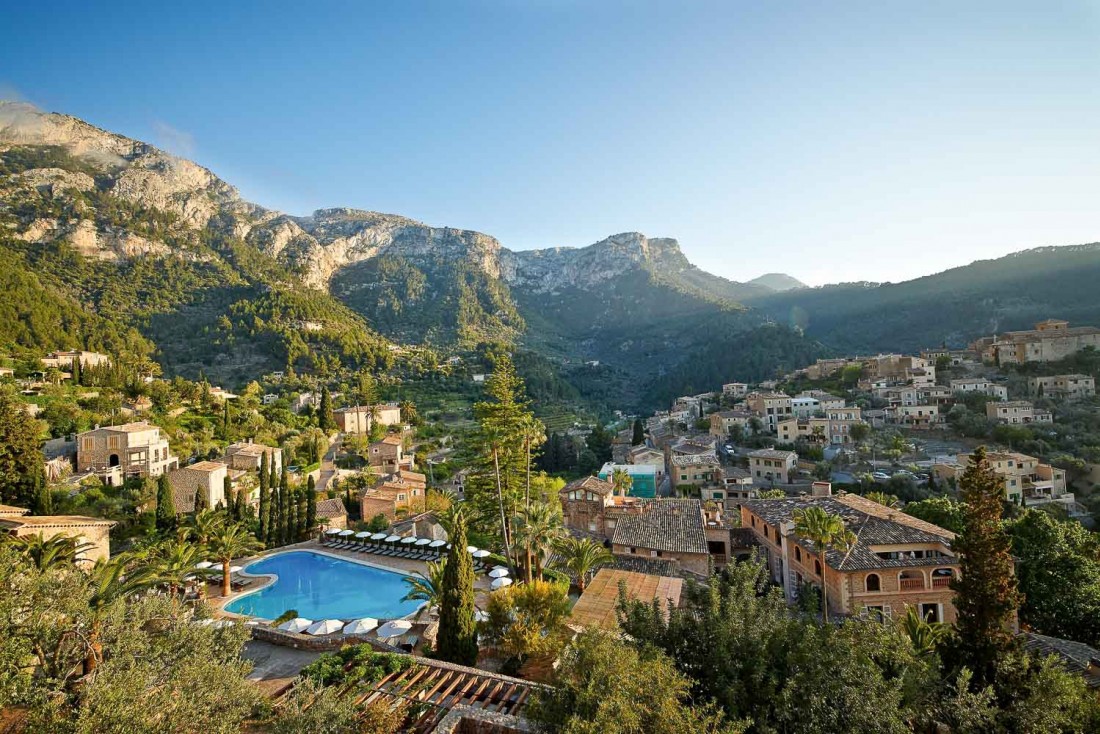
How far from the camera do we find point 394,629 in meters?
12.4

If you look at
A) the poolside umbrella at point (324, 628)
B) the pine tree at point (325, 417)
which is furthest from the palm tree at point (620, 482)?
the pine tree at point (325, 417)

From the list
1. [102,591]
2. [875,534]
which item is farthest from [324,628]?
[875,534]

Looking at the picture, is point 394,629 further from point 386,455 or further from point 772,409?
point 772,409

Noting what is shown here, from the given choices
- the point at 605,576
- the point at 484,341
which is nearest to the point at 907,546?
the point at 605,576

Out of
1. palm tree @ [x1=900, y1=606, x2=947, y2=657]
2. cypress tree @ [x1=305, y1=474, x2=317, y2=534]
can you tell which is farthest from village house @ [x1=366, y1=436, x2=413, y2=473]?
palm tree @ [x1=900, y1=606, x2=947, y2=657]

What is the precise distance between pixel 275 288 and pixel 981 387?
98.7 metres

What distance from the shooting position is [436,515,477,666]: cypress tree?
10.4 metres

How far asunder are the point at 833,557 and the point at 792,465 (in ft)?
81.8

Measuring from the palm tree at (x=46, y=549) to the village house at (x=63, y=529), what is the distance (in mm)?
350

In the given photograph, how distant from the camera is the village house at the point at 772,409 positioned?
49.7 meters

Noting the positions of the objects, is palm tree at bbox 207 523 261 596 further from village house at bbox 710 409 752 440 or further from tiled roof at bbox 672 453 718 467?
village house at bbox 710 409 752 440

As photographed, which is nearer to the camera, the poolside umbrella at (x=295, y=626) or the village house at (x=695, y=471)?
the poolside umbrella at (x=295, y=626)

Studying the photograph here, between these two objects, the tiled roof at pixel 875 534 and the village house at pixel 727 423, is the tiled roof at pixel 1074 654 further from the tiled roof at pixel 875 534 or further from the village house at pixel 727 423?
the village house at pixel 727 423

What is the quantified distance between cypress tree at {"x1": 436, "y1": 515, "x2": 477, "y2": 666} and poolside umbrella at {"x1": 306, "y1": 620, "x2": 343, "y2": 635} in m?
4.28
